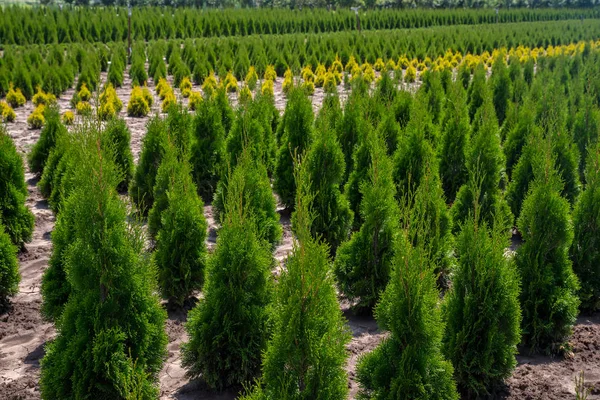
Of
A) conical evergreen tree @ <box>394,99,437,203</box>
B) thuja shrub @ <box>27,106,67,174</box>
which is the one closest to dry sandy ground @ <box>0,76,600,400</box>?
conical evergreen tree @ <box>394,99,437,203</box>

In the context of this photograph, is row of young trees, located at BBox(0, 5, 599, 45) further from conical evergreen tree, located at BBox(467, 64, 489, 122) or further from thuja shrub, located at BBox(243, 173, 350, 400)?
thuja shrub, located at BBox(243, 173, 350, 400)

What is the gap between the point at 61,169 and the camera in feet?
28.3

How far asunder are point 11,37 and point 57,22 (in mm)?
2755

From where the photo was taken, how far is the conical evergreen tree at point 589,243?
6.78 meters

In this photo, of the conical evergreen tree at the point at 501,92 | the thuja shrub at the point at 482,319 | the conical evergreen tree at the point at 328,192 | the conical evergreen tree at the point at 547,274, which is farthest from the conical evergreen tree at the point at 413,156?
the conical evergreen tree at the point at 501,92

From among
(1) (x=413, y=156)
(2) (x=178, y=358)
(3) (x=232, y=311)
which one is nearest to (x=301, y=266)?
(3) (x=232, y=311)

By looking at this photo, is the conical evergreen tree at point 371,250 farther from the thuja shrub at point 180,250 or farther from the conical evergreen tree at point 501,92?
the conical evergreen tree at point 501,92

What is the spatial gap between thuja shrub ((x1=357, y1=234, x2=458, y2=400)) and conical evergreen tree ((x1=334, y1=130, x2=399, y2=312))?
73.7 inches

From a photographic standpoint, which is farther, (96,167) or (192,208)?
(192,208)

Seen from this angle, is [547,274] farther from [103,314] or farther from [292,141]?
[292,141]

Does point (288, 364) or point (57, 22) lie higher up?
point (57, 22)

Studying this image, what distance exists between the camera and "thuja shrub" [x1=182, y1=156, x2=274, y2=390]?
5.14m

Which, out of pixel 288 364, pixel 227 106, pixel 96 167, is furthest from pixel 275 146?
pixel 288 364

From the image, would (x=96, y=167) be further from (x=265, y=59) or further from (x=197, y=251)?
(x=265, y=59)
